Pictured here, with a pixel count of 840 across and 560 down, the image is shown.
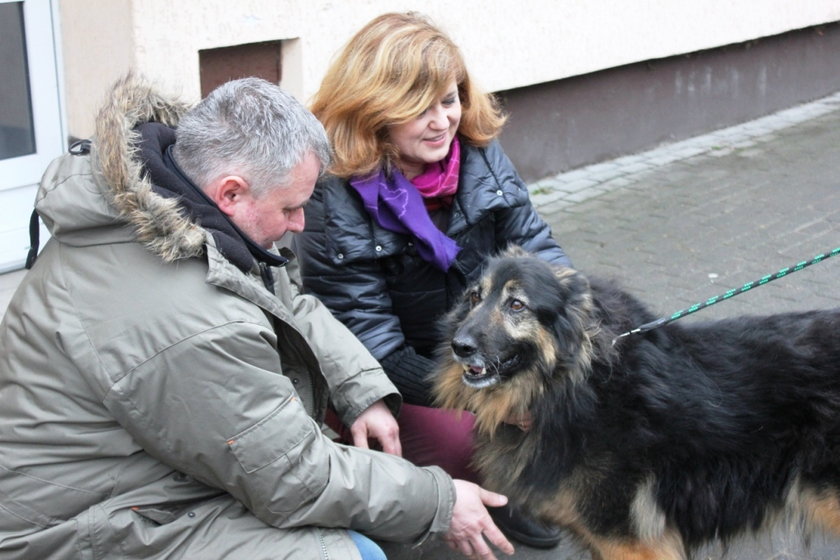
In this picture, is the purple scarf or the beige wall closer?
the purple scarf

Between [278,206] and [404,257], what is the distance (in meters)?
0.90

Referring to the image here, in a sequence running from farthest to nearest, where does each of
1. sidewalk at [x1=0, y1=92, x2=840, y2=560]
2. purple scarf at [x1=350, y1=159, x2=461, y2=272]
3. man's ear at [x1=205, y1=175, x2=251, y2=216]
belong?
sidewalk at [x1=0, y1=92, x2=840, y2=560] < purple scarf at [x1=350, y1=159, x2=461, y2=272] < man's ear at [x1=205, y1=175, x2=251, y2=216]

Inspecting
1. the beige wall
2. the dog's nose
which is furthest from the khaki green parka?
the beige wall

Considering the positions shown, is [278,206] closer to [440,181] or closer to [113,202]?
[113,202]

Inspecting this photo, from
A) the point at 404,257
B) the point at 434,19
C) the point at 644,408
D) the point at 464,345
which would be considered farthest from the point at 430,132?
the point at 434,19

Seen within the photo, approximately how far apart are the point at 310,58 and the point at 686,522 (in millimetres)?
3397

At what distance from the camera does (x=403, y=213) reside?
327 centimetres

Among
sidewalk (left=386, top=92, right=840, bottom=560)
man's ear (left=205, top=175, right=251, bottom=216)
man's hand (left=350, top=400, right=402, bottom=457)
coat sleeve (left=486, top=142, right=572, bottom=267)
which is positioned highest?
man's ear (left=205, top=175, right=251, bottom=216)

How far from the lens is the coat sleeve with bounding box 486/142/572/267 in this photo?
11.5ft

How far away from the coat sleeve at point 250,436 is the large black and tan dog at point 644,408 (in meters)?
0.62

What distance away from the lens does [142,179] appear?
2307 millimetres

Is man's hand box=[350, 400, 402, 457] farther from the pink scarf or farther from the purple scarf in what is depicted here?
the pink scarf

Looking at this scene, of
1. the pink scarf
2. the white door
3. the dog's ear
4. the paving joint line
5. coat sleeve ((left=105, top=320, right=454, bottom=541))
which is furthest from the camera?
→ the paving joint line

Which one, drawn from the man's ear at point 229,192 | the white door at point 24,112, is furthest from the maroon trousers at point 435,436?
the white door at point 24,112
